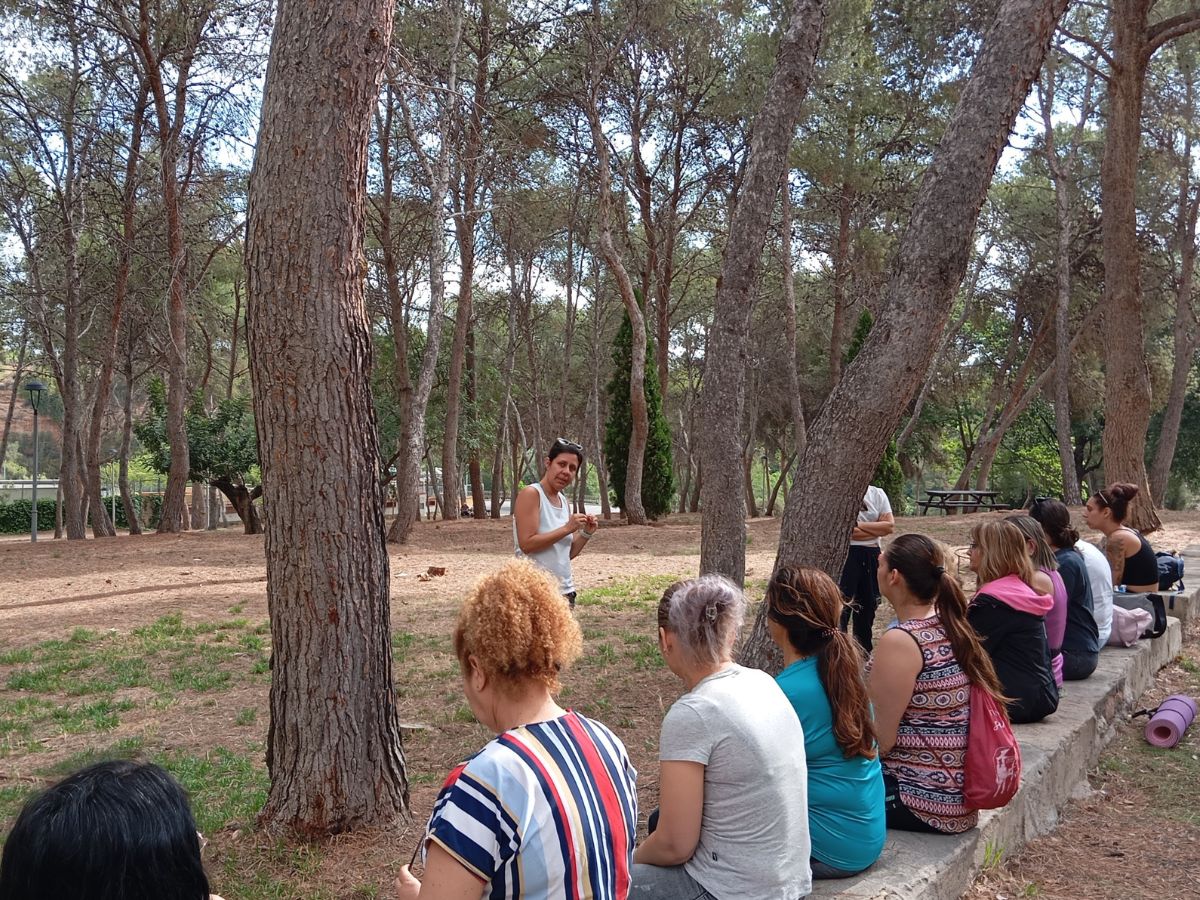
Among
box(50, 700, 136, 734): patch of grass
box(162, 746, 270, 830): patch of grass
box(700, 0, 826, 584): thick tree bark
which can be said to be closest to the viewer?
box(162, 746, 270, 830): patch of grass

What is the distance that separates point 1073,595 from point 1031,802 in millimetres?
1684

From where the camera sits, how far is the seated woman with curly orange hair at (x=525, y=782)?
5.45 feet

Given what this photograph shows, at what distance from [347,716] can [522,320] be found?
26108mm

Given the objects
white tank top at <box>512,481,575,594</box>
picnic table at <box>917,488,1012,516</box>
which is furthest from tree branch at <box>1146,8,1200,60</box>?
picnic table at <box>917,488,1012,516</box>

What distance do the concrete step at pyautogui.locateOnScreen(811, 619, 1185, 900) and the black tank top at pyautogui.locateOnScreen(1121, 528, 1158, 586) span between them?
898mm

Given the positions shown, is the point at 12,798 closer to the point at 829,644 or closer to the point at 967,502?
the point at 829,644

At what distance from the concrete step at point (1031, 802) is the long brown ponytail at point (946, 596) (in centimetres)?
57

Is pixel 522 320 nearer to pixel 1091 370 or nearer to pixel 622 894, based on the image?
pixel 1091 370

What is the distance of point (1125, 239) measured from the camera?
11.4 m

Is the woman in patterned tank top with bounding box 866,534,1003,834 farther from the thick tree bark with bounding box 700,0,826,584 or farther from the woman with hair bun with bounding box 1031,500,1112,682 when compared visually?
the thick tree bark with bounding box 700,0,826,584

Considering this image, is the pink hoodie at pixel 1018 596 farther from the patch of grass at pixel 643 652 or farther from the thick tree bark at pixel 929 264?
the patch of grass at pixel 643 652

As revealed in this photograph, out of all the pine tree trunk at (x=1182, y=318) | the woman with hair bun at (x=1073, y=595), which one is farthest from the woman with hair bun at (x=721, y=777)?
the pine tree trunk at (x=1182, y=318)

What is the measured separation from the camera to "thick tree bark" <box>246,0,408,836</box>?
3.45 m

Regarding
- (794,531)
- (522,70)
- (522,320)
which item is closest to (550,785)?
(794,531)
